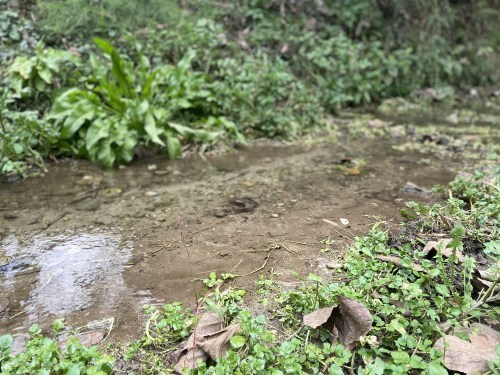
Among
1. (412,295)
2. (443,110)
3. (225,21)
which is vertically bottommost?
(443,110)

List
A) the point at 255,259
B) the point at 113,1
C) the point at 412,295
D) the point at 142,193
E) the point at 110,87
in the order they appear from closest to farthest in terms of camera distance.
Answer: the point at 412,295, the point at 255,259, the point at 142,193, the point at 110,87, the point at 113,1

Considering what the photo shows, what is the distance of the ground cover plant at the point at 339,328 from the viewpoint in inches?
58.8

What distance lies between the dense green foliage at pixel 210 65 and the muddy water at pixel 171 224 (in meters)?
0.47

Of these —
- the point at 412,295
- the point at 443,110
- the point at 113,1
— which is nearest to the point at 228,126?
the point at 113,1

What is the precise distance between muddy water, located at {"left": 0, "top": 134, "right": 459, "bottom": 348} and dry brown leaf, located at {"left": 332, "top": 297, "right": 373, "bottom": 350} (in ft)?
1.30

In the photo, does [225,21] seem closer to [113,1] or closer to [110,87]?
[113,1]

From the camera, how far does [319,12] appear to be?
7.35 m

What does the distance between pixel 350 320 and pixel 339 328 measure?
0.06 metres

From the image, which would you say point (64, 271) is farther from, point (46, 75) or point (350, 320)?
point (46, 75)

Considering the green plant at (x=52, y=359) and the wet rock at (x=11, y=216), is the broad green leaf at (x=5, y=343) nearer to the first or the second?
the green plant at (x=52, y=359)

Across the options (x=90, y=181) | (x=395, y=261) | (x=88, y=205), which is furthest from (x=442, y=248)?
(x=90, y=181)

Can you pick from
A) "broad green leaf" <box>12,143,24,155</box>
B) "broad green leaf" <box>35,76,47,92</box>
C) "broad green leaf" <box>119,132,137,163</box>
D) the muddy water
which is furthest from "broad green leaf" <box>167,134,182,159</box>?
"broad green leaf" <box>35,76,47,92</box>

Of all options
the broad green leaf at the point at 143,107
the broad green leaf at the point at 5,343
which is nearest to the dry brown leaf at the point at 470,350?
the broad green leaf at the point at 5,343

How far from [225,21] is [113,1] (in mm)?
1927
